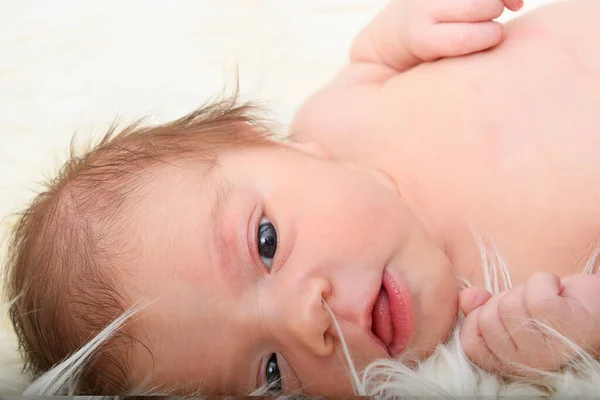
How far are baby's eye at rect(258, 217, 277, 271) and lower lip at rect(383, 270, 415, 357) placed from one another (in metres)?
0.15

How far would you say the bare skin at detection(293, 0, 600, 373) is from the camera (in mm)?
1049

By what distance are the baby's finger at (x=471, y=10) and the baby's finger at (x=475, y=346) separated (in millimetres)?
500

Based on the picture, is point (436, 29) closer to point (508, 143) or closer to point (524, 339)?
point (508, 143)

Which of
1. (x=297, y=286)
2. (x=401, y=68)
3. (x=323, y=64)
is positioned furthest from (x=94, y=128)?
(x=297, y=286)

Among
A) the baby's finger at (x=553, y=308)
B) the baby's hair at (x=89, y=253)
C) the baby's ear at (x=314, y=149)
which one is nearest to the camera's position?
the baby's finger at (x=553, y=308)

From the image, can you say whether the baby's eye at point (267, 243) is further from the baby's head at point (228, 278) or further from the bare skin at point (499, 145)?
the bare skin at point (499, 145)

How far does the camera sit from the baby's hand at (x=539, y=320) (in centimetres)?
88

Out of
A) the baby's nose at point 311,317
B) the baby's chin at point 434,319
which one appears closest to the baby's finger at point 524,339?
the baby's chin at point 434,319

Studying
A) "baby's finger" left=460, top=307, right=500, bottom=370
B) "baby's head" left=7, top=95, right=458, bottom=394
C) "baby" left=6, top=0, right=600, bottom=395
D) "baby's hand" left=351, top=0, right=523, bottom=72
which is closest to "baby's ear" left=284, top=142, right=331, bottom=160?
"baby" left=6, top=0, right=600, bottom=395

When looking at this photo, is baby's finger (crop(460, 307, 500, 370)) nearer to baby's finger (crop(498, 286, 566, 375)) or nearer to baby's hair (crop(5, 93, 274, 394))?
baby's finger (crop(498, 286, 566, 375))

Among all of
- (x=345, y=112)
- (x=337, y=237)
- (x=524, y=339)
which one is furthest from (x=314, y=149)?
(x=524, y=339)

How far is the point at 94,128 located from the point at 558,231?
91 centimetres

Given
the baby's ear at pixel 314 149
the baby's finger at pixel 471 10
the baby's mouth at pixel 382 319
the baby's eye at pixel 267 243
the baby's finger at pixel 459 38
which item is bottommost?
the baby's mouth at pixel 382 319

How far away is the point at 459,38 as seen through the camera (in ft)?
3.95
